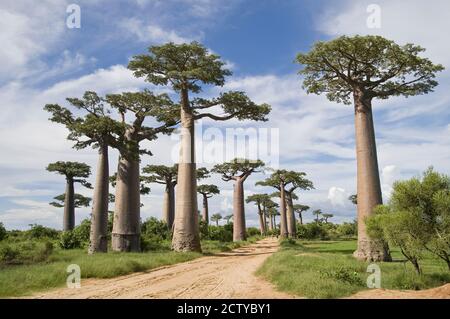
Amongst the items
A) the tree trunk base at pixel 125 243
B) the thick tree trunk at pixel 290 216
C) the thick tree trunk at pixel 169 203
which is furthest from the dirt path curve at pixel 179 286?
the thick tree trunk at pixel 290 216

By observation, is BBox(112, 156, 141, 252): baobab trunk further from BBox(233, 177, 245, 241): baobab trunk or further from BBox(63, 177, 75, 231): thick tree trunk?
BBox(233, 177, 245, 241): baobab trunk

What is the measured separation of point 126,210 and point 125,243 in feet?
5.31

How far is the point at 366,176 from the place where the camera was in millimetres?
15570

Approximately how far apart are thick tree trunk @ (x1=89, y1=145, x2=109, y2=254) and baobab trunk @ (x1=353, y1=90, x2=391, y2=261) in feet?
36.1

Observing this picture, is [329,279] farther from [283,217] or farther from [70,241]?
[283,217]

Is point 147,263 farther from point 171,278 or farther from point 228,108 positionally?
point 228,108

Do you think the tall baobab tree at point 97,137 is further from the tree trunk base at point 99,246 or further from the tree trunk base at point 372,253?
the tree trunk base at point 372,253

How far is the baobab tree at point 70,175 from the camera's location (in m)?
30.6

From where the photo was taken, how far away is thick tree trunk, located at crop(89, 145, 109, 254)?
17.3 metres

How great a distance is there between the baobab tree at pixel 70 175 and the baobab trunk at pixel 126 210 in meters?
12.7

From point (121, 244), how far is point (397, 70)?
14.8 metres

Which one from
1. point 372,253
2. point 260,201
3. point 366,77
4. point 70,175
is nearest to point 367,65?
point 366,77

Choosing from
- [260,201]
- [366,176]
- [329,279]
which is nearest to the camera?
[329,279]

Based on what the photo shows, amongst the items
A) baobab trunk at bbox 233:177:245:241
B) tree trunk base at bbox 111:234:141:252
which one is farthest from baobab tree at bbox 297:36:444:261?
baobab trunk at bbox 233:177:245:241
